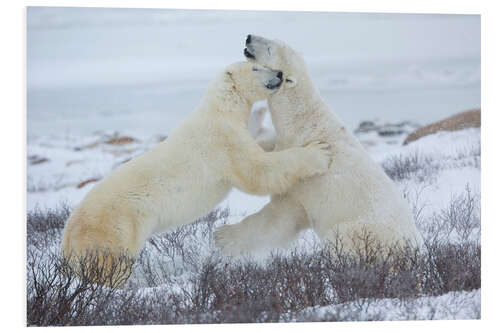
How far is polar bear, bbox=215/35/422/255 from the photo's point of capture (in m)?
4.41

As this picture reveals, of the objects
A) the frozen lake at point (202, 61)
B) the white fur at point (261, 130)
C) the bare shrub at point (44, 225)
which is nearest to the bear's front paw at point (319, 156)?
the white fur at point (261, 130)

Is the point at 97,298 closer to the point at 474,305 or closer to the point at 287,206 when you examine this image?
the point at 287,206

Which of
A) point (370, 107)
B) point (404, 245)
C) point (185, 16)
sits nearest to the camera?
point (404, 245)

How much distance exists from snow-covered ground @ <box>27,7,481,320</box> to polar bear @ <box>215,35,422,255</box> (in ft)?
0.99

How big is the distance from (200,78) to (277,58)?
2.15 feet

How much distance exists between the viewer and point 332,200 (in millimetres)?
4453

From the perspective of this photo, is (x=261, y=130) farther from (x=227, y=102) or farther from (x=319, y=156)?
(x=319, y=156)

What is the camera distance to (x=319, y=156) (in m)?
4.46

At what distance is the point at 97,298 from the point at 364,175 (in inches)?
72.7

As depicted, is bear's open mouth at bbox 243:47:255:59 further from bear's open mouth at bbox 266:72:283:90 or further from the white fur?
the white fur

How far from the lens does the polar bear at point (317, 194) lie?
14.5 feet

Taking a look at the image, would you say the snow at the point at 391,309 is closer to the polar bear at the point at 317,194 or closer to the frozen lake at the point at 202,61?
the polar bear at the point at 317,194

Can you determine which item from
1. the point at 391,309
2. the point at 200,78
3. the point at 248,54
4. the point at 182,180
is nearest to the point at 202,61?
the point at 200,78
